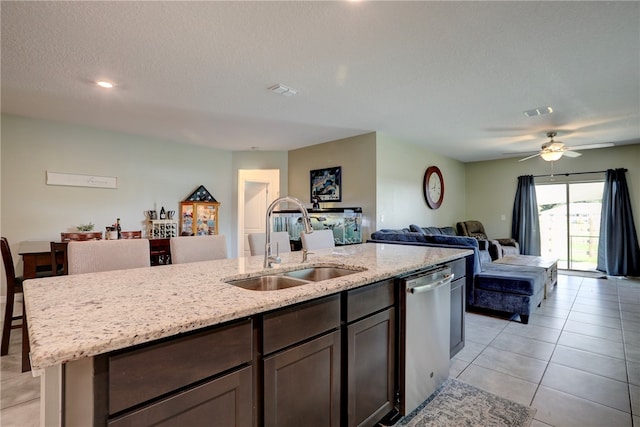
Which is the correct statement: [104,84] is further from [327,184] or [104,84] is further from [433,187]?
[433,187]

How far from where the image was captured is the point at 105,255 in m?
1.88

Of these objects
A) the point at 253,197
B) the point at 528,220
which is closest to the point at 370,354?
the point at 253,197

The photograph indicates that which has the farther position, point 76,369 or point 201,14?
point 201,14

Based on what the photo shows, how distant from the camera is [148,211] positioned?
16.8 ft

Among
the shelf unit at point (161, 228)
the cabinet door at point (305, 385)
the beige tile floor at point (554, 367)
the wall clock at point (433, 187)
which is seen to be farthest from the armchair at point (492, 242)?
the shelf unit at point (161, 228)

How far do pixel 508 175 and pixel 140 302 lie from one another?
7.93 meters

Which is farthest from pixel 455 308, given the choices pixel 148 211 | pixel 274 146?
pixel 148 211

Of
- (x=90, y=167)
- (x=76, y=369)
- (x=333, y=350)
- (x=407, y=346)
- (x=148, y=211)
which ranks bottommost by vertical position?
(x=407, y=346)

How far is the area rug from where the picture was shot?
1822mm

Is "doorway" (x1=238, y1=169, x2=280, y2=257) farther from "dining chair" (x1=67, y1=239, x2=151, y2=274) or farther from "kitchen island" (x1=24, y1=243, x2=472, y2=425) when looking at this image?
"kitchen island" (x1=24, y1=243, x2=472, y2=425)

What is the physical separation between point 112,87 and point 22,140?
2.12 metres

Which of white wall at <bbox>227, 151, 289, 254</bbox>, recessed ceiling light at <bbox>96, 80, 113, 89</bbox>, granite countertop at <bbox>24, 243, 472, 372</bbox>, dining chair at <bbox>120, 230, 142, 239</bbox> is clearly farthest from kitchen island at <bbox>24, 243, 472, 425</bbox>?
white wall at <bbox>227, 151, 289, 254</bbox>

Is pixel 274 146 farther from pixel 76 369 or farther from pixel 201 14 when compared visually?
pixel 76 369

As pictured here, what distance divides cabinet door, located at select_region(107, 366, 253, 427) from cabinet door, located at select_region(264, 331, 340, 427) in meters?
0.10
